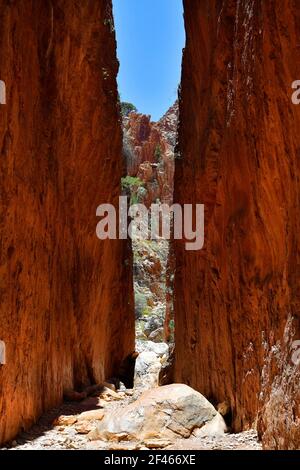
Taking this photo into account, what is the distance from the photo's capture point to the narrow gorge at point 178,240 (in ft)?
19.9

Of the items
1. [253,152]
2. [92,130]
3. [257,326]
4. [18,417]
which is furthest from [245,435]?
[92,130]

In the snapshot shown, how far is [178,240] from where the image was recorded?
13.4 metres

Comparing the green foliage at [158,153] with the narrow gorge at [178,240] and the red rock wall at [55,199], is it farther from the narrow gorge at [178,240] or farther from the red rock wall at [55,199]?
the narrow gorge at [178,240]

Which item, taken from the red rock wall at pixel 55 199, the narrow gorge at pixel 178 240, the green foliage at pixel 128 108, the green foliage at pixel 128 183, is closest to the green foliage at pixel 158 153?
the green foliage at pixel 128 183

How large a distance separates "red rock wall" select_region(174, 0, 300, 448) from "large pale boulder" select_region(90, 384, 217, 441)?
686 millimetres

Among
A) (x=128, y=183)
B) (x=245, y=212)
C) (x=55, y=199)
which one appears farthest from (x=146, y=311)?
(x=245, y=212)

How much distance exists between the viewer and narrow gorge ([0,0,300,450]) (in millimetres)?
6059

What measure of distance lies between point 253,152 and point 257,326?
2.44 m

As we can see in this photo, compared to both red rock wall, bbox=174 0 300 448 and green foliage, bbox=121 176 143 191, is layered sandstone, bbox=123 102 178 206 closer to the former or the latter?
green foliage, bbox=121 176 143 191

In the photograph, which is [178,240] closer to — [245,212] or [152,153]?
[245,212]

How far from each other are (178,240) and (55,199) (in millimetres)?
3729

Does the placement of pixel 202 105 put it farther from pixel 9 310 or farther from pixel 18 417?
pixel 18 417

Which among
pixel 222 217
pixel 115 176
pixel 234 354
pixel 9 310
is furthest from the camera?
pixel 115 176

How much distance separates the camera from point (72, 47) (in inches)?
520
